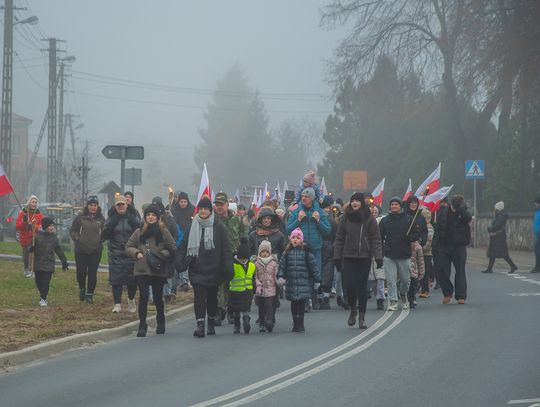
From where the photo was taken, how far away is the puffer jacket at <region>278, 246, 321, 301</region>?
50.3 ft

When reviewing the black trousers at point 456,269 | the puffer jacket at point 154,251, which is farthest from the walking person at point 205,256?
the black trousers at point 456,269

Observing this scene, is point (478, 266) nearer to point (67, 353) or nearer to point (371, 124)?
point (67, 353)

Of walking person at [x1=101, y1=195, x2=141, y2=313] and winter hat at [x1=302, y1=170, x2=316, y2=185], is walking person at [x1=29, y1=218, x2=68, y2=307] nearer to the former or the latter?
walking person at [x1=101, y1=195, x2=141, y2=313]

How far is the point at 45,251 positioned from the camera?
723 inches

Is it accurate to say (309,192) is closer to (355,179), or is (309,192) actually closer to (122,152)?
(122,152)

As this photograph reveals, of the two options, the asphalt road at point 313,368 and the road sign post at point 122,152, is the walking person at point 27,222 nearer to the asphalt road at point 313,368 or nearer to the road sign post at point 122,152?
the road sign post at point 122,152

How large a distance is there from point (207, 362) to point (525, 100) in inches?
1161

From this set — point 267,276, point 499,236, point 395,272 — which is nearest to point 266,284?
point 267,276

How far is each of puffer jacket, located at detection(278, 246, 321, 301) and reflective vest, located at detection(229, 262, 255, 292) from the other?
0.43 metres

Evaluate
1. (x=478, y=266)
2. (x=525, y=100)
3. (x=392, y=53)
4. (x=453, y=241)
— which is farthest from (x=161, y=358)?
(x=392, y=53)

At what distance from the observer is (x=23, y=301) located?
18672 mm

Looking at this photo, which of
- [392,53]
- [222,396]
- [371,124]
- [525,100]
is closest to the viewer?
[222,396]

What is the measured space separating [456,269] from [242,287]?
4805 mm


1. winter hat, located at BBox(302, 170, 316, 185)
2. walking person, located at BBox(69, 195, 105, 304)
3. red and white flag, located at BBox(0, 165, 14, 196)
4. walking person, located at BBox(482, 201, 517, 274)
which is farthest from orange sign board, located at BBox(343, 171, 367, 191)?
winter hat, located at BBox(302, 170, 316, 185)
